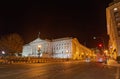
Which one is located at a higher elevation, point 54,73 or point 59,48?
point 59,48

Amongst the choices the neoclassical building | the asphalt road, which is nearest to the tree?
the neoclassical building

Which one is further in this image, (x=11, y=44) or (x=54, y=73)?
(x=11, y=44)

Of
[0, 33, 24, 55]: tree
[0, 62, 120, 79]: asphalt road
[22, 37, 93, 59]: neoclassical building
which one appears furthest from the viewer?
[22, 37, 93, 59]: neoclassical building

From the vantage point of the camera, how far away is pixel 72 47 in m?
129

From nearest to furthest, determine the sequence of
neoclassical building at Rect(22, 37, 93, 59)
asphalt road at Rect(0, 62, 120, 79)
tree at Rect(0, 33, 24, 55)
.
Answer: asphalt road at Rect(0, 62, 120, 79), tree at Rect(0, 33, 24, 55), neoclassical building at Rect(22, 37, 93, 59)

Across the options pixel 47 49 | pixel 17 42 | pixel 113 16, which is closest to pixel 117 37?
pixel 113 16

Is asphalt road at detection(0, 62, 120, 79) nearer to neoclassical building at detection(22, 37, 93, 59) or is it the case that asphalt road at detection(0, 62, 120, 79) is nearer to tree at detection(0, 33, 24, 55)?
tree at detection(0, 33, 24, 55)

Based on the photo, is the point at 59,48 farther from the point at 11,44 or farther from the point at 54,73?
the point at 54,73

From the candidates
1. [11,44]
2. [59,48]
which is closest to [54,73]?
[11,44]

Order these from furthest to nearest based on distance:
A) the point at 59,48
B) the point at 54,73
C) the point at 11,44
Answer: the point at 59,48
the point at 11,44
the point at 54,73

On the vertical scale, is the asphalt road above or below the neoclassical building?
below

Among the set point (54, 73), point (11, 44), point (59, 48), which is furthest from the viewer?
point (59, 48)

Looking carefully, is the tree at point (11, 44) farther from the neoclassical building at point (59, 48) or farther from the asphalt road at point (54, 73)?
the asphalt road at point (54, 73)

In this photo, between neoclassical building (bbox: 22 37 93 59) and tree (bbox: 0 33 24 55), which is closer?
tree (bbox: 0 33 24 55)
